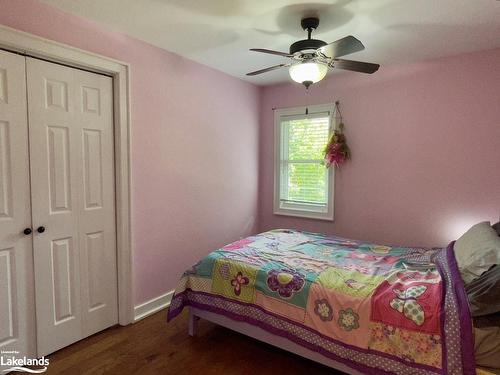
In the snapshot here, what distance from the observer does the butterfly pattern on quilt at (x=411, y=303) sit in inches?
62.2

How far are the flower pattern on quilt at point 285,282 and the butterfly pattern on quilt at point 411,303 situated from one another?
56cm

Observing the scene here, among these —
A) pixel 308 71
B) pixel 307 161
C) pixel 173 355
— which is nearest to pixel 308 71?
pixel 308 71

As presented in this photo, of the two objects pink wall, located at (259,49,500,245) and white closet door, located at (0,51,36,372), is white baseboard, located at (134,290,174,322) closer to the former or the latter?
white closet door, located at (0,51,36,372)

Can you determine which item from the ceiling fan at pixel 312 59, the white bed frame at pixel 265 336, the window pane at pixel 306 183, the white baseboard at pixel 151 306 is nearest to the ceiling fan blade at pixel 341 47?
the ceiling fan at pixel 312 59

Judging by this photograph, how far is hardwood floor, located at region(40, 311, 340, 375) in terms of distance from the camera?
2.01m

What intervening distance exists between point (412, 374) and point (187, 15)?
2.61m

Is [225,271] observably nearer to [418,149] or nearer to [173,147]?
[173,147]

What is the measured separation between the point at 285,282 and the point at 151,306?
1458mm

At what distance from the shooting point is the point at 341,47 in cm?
190

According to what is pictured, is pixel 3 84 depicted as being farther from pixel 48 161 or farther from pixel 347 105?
pixel 347 105

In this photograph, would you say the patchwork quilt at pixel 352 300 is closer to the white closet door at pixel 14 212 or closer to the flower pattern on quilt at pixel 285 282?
the flower pattern on quilt at pixel 285 282

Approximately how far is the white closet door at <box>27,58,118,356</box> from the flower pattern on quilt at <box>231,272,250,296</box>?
108cm

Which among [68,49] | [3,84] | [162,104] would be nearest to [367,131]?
[162,104]

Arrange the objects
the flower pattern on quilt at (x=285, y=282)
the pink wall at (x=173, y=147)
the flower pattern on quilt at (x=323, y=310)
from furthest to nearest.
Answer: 1. the pink wall at (x=173, y=147)
2. the flower pattern on quilt at (x=285, y=282)
3. the flower pattern on quilt at (x=323, y=310)
